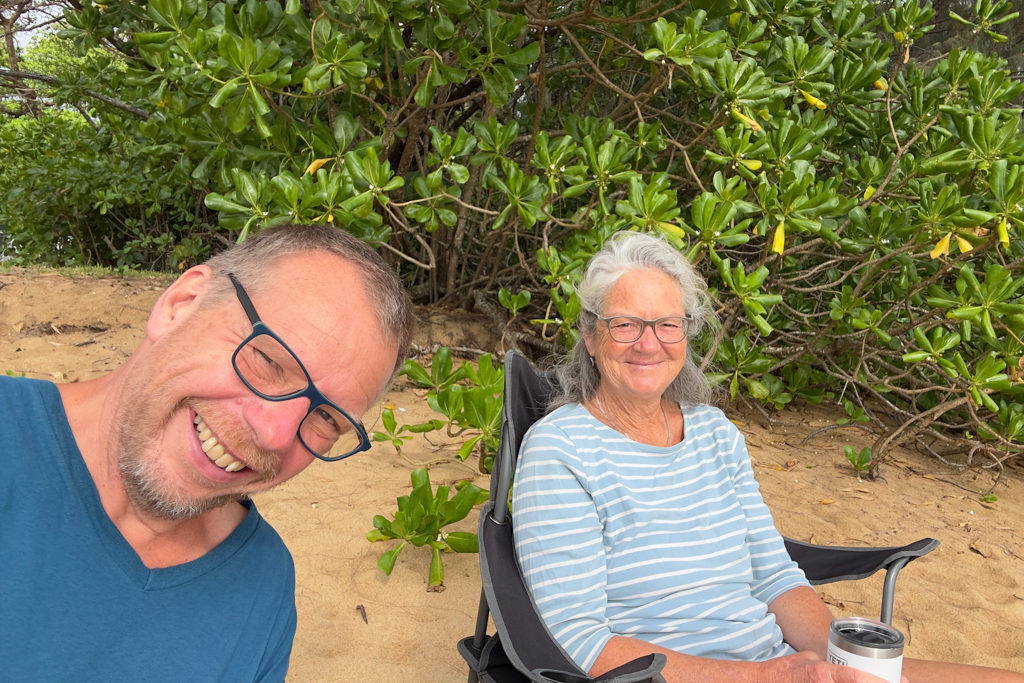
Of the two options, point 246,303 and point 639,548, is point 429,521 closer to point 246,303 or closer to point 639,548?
point 639,548

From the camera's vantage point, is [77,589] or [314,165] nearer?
[77,589]

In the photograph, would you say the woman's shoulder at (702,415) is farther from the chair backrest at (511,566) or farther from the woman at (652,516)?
the chair backrest at (511,566)

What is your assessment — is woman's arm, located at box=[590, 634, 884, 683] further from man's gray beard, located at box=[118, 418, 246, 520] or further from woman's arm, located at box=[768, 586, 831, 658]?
man's gray beard, located at box=[118, 418, 246, 520]

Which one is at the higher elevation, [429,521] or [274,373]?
[274,373]

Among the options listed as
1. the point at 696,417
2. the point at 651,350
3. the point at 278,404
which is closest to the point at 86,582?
the point at 278,404

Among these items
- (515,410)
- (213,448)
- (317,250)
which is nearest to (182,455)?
(213,448)

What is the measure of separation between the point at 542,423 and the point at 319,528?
1315 millimetres

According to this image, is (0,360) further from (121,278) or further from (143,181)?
(143,181)

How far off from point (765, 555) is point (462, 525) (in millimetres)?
1337

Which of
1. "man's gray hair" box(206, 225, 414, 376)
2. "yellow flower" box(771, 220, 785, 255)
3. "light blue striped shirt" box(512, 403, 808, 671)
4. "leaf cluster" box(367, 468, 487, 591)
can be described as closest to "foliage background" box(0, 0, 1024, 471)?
"yellow flower" box(771, 220, 785, 255)

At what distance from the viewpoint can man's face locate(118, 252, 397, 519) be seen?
1058 millimetres

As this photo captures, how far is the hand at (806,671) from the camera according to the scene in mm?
1371

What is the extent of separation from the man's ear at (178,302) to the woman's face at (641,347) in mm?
1164

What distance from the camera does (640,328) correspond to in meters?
2.01
